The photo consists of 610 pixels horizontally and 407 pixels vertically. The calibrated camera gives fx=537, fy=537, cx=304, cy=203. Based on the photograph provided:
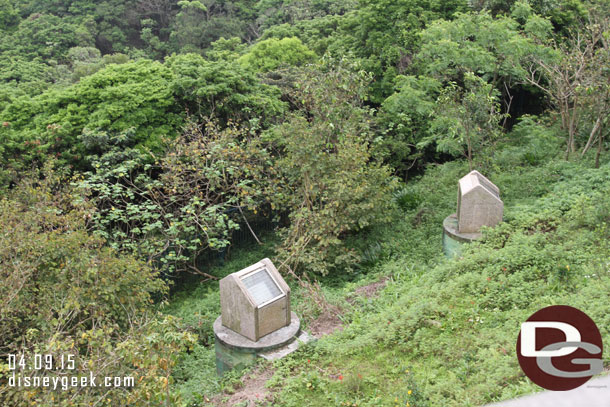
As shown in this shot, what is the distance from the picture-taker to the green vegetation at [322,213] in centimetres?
569

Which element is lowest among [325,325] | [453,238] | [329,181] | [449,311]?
[325,325]

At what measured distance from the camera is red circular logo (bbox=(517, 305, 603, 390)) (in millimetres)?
4281

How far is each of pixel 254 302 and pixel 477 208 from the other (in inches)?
166

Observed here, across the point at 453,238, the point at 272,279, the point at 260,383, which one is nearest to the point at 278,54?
the point at 453,238

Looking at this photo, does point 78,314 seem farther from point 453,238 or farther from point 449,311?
point 453,238

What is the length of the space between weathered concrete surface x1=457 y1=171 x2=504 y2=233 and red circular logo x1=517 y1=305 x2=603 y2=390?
132 inches

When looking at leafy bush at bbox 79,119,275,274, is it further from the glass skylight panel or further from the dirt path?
the dirt path

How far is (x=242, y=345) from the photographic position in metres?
6.77

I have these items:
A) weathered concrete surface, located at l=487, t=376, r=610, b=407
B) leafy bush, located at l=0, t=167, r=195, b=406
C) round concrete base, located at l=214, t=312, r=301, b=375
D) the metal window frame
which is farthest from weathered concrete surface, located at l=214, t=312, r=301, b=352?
weathered concrete surface, located at l=487, t=376, r=610, b=407

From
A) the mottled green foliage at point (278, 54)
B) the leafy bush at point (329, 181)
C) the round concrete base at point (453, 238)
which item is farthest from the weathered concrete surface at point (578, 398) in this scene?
the mottled green foliage at point (278, 54)

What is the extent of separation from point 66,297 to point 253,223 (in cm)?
674

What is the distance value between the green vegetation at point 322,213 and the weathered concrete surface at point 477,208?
0.45 metres

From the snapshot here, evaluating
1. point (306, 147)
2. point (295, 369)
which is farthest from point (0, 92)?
point (295, 369)

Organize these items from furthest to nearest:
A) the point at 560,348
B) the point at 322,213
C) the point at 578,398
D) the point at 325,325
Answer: the point at 322,213
the point at 325,325
the point at 560,348
the point at 578,398
